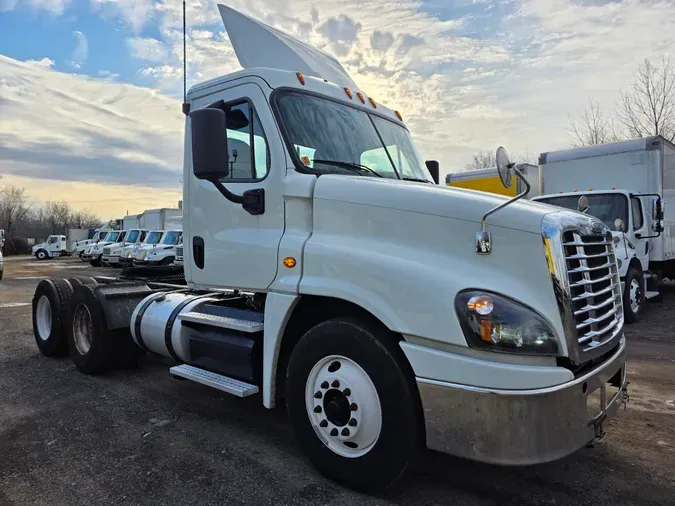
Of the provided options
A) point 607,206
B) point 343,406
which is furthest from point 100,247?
point 343,406

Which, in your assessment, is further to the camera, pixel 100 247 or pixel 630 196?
pixel 100 247

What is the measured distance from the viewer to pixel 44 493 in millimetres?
3199

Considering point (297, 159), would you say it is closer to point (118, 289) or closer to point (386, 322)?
point (386, 322)

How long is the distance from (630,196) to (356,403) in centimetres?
897

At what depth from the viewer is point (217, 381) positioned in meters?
3.89

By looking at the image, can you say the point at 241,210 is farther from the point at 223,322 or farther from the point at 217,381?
the point at 217,381

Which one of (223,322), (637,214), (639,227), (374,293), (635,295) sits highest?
(637,214)

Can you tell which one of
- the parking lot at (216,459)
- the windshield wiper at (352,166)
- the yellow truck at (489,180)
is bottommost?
the parking lot at (216,459)

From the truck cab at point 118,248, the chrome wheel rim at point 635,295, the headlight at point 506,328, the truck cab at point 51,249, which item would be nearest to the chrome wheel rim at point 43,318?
the headlight at point 506,328

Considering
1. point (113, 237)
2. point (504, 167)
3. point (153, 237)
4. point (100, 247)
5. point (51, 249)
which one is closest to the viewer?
point (504, 167)

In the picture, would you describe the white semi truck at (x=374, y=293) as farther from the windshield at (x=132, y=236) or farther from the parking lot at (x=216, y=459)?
the windshield at (x=132, y=236)

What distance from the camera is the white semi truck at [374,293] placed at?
8.50 feet

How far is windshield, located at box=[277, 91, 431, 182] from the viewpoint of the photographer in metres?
3.64

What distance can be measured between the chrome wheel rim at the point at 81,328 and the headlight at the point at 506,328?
4.99 metres
